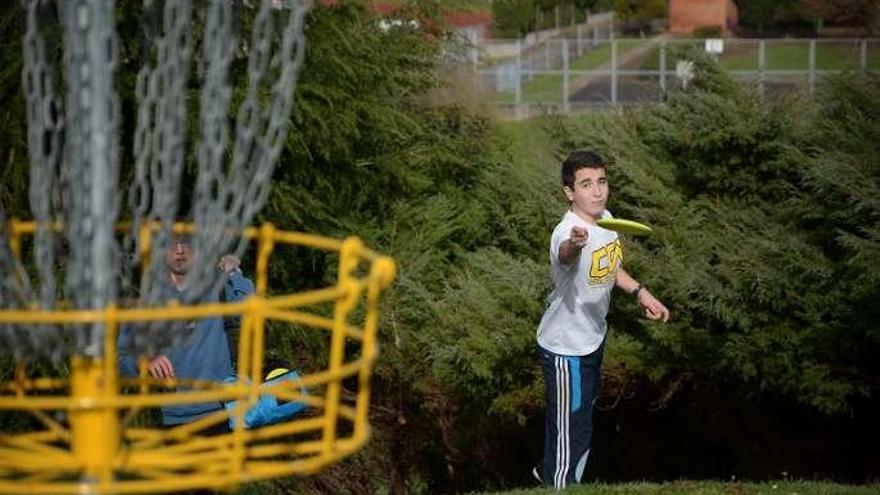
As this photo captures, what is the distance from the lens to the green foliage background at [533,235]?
9711 mm

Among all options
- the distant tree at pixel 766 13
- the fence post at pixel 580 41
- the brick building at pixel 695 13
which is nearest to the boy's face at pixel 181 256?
the fence post at pixel 580 41

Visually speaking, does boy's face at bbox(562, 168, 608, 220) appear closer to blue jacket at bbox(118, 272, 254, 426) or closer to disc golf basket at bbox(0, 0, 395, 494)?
blue jacket at bbox(118, 272, 254, 426)

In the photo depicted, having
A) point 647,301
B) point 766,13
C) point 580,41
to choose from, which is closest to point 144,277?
point 647,301

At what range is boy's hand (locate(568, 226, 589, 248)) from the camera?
672cm

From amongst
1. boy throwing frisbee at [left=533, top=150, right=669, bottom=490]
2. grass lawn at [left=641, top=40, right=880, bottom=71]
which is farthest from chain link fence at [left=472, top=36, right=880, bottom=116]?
boy throwing frisbee at [left=533, top=150, right=669, bottom=490]

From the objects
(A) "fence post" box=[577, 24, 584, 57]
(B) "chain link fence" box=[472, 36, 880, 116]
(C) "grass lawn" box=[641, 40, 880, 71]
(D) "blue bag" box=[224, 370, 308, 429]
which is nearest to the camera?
(D) "blue bag" box=[224, 370, 308, 429]

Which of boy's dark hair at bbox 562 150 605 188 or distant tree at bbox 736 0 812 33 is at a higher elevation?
distant tree at bbox 736 0 812 33

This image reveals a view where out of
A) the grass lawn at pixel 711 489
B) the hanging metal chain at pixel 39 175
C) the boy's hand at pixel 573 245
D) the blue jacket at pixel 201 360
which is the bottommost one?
the grass lawn at pixel 711 489

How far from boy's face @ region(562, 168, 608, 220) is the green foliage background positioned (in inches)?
95.0

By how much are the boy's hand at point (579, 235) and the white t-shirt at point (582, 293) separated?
1.51 ft

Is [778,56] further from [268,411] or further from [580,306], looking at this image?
[268,411]

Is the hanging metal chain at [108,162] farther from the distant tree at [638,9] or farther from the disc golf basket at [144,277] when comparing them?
the distant tree at [638,9]

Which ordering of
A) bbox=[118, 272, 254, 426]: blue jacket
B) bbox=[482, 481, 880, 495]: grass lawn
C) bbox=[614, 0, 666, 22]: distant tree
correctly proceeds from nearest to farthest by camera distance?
bbox=[118, 272, 254, 426]: blue jacket < bbox=[482, 481, 880, 495]: grass lawn < bbox=[614, 0, 666, 22]: distant tree

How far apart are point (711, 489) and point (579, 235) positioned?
1663 millimetres
